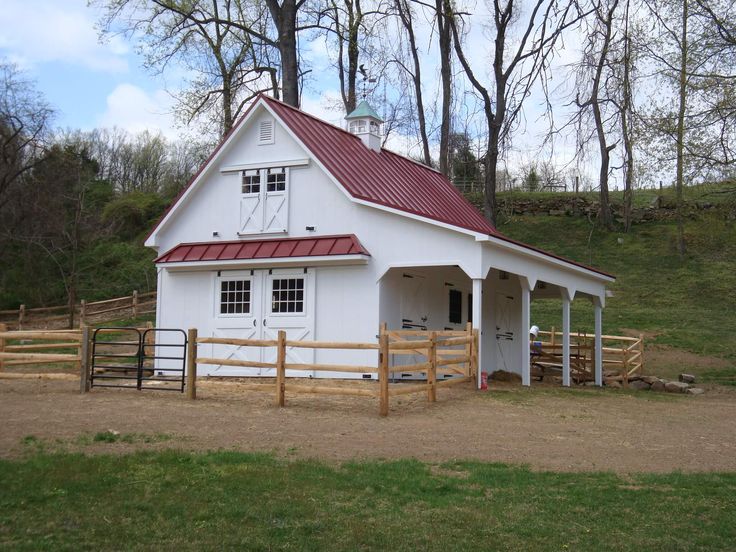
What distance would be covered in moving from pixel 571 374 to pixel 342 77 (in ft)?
59.6

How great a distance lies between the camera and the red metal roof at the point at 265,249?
Answer: 699 inches

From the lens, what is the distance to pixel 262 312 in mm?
18594

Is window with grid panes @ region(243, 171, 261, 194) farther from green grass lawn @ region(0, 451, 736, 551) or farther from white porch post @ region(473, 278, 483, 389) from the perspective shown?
green grass lawn @ region(0, 451, 736, 551)

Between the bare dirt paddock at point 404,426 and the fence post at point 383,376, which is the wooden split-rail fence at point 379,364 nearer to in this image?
the fence post at point 383,376

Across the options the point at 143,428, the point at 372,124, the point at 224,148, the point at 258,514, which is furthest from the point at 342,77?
the point at 258,514

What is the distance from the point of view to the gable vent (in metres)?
19.5

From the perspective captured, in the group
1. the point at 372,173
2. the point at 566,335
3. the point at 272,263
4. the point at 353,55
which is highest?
the point at 353,55

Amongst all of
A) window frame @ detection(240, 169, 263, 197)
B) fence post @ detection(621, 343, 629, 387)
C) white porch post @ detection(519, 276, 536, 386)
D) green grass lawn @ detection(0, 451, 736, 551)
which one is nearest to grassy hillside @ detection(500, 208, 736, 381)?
fence post @ detection(621, 343, 629, 387)

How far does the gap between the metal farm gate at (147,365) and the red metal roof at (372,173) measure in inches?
194

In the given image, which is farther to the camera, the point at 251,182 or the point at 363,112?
the point at 363,112

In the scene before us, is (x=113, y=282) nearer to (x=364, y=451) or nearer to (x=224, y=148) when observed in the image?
(x=224, y=148)

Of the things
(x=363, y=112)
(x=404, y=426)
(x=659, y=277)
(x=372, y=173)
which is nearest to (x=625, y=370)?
(x=372, y=173)

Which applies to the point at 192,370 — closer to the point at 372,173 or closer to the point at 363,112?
the point at 372,173

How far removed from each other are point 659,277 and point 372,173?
71.2 feet
